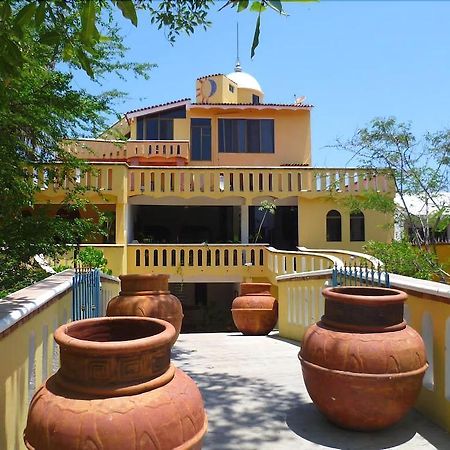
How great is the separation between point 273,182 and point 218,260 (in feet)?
11.1

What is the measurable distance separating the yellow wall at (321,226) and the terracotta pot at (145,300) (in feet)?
32.8

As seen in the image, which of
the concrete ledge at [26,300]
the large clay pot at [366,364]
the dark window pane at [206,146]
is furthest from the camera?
the dark window pane at [206,146]

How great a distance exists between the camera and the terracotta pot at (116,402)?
2.21 meters

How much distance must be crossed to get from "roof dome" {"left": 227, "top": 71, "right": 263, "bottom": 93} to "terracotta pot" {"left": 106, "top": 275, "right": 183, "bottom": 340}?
19016 millimetres

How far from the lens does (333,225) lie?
54.4 ft

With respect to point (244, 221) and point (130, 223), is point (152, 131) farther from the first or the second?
point (244, 221)

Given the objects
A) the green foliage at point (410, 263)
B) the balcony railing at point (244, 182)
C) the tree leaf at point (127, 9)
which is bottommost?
the green foliage at point (410, 263)

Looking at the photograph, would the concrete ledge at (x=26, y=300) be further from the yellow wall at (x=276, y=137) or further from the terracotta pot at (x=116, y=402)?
the yellow wall at (x=276, y=137)

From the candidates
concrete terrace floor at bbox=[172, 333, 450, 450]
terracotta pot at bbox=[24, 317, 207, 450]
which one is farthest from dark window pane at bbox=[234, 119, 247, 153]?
terracotta pot at bbox=[24, 317, 207, 450]

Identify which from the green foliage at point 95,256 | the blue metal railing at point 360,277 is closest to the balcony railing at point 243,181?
the green foliage at point 95,256

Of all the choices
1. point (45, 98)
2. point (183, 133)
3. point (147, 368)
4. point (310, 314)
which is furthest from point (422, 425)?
point (183, 133)

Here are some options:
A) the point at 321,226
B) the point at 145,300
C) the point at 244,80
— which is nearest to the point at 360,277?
the point at 145,300

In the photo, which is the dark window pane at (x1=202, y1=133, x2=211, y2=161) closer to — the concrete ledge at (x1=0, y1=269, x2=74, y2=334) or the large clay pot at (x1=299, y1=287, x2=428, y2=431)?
the concrete ledge at (x1=0, y1=269, x2=74, y2=334)

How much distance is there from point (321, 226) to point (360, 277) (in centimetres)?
1083
